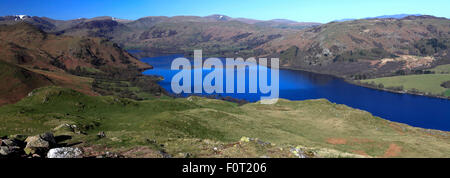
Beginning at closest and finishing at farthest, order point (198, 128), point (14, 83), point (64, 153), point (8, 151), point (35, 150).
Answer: point (8, 151)
point (64, 153)
point (35, 150)
point (198, 128)
point (14, 83)

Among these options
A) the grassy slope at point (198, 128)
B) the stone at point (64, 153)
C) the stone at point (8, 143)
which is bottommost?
the grassy slope at point (198, 128)

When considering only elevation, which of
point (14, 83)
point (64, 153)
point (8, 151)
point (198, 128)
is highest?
point (8, 151)

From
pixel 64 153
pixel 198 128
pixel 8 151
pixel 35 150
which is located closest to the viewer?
pixel 8 151

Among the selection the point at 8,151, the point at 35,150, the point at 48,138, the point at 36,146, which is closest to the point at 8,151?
the point at 8,151

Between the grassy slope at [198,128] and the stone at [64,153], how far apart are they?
12.0ft

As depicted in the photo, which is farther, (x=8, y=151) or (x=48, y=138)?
(x=48, y=138)

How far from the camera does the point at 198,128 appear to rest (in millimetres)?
46656

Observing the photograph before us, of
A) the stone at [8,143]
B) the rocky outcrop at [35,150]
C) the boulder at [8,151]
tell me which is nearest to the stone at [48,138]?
the rocky outcrop at [35,150]

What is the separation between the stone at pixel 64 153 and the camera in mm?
20531

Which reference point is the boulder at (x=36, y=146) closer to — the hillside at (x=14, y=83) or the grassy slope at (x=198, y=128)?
the grassy slope at (x=198, y=128)

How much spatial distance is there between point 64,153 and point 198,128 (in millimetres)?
26766

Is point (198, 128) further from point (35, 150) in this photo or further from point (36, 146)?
point (35, 150)

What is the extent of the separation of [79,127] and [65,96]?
20744mm
